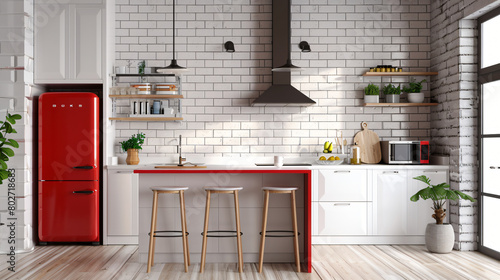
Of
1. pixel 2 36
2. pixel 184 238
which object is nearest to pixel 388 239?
pixel 184 238

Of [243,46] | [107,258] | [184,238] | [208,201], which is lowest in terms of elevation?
[107,258]

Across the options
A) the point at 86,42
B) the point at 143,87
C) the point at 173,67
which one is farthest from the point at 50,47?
the point at 173,67

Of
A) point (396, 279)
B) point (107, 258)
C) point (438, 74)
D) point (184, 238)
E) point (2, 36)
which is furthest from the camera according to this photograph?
point (438, 74)

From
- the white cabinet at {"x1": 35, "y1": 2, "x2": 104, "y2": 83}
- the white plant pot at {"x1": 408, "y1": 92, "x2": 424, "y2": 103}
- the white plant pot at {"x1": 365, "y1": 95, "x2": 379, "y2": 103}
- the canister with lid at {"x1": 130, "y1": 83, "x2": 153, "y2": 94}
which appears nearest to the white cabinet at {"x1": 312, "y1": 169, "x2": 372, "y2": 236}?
the white plant pot at {"x1": 365, "y1": 95, "x2": 379, "y2": 103}

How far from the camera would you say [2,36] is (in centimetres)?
547

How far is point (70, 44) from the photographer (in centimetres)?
585

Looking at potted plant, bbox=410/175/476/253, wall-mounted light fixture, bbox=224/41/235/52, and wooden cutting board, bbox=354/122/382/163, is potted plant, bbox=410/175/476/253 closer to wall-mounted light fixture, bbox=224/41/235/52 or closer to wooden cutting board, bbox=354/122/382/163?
wooden cutting board, bbox=354/122/382/163

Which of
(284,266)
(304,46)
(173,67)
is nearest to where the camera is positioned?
(284,266)

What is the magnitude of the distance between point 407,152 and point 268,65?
7.14 ft

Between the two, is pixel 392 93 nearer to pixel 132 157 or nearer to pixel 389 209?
pixel 389 209

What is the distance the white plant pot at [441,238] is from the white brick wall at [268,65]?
1.58 meters

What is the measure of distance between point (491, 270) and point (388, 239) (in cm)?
139

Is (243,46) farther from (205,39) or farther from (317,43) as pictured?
(317,43)

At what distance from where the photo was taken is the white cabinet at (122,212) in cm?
577
